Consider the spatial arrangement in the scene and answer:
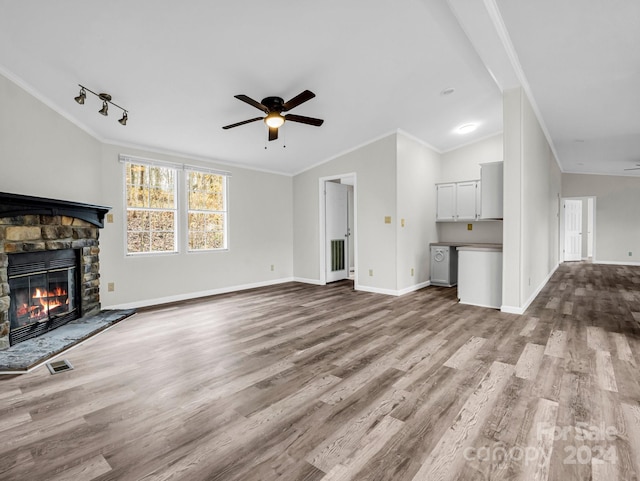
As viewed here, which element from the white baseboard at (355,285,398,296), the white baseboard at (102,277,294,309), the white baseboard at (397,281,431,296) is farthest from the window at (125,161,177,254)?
the white baseboard at (397,281,431,296)

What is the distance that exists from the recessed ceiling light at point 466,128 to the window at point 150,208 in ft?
16.2

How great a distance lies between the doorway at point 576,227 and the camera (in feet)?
34.9

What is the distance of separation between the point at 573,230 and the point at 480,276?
887cm

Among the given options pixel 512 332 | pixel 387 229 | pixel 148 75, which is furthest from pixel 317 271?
pixel 148 75

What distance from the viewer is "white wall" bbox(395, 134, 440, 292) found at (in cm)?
545

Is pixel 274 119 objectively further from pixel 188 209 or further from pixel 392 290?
pixel 392 290

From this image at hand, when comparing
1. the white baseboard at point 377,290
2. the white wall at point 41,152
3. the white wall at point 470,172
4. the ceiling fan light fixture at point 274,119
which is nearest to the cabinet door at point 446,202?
the white wall at point 470,172

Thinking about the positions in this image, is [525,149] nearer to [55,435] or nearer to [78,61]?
[78,61]

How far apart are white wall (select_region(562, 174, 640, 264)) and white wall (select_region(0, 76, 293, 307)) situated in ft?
30.8

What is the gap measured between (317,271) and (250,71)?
416 centimetres

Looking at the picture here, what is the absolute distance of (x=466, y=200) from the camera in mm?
6184

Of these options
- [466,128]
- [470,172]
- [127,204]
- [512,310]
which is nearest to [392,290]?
[512,310]

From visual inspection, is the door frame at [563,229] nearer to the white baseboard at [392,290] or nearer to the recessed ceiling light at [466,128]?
the recessed ceiling light at [466,128]

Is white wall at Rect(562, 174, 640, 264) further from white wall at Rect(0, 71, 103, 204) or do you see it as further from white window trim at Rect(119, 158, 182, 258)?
white wall at Rect(0, 71, 103, 204)
